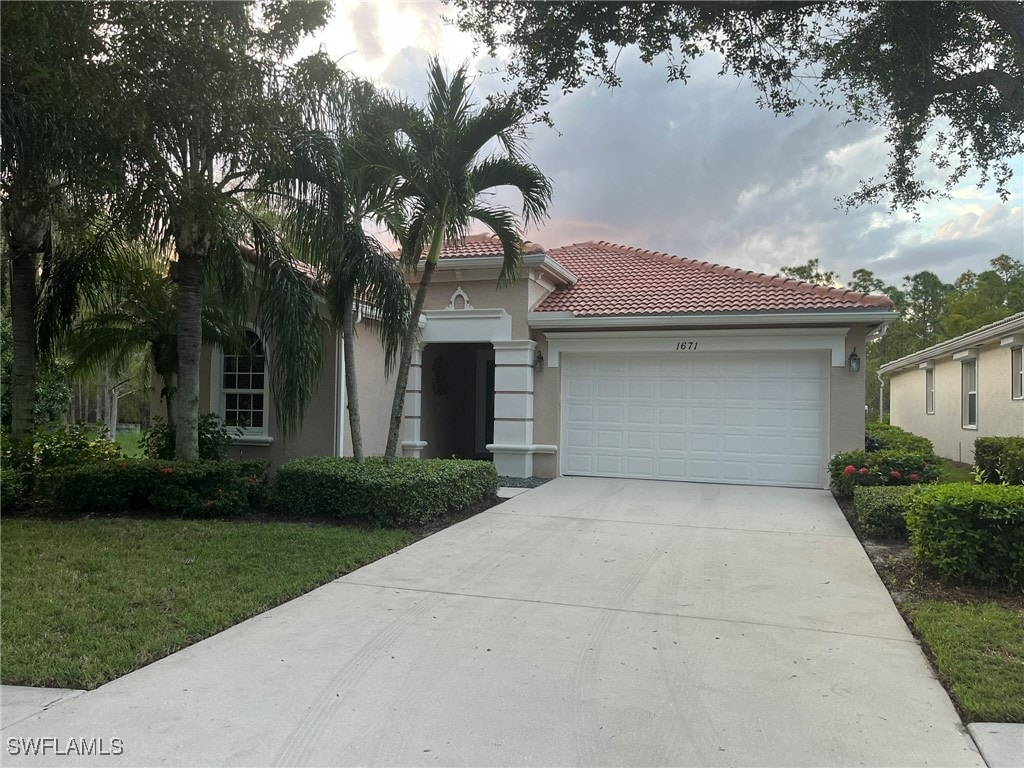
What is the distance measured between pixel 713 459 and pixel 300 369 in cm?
747

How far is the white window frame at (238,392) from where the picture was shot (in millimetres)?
11992

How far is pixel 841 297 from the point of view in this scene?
11.9 m

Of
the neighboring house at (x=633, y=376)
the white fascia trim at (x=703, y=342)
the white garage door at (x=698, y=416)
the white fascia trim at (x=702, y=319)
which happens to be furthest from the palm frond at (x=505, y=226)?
the white garage door at (x=698, y=416)

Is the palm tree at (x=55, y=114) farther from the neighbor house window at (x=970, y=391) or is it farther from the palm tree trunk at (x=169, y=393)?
the neighbor house window at (x=970, y=391)

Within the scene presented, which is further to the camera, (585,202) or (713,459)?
(713,459)

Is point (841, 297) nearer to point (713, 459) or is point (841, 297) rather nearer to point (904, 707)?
point (713, 459)

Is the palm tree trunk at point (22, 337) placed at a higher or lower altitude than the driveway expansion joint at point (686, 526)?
higher

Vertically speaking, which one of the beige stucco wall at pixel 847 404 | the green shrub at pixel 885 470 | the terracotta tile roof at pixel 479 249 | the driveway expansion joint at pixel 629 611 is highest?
the terracotta tile roof at pixel 479 249

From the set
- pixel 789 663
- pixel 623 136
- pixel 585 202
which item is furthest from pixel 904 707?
pixel 585 202

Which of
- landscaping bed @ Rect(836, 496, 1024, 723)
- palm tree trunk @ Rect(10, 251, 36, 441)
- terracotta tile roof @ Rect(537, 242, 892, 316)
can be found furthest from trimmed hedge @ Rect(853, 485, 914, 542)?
palm tree trunk @ Rect(10, 251, 36, 441)

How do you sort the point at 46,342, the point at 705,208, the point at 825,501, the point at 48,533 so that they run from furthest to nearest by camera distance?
the point at 705,208, the point at 825,501, the point at 46,342, the point at 48,533

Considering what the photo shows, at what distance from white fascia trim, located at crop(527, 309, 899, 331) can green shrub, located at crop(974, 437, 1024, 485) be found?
105 inches

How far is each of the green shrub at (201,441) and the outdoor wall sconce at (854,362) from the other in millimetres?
10241

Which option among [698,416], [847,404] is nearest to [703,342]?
[698,416]
